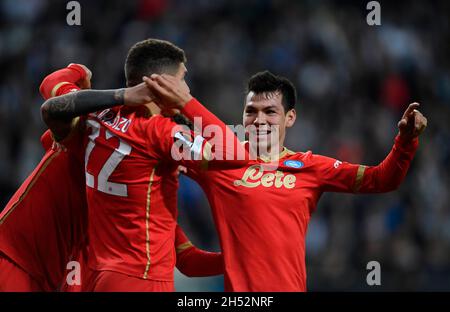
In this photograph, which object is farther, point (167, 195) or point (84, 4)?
point (84, 4)

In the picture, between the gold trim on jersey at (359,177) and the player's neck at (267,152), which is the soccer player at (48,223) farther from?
the gold trim on jersey at (359,177)

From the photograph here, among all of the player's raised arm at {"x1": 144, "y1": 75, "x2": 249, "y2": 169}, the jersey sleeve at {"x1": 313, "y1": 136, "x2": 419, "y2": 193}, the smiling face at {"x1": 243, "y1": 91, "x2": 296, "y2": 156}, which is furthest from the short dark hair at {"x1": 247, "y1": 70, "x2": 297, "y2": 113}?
the player's raised arm at {"x1": 144, "y1": 75, "x2": 249, "y2": 169}

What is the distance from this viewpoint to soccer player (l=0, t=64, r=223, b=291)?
Result: 4.42m

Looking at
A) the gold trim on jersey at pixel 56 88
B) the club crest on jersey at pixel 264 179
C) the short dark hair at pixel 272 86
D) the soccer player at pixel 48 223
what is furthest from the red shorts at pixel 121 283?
the short dark hair at pixel 272 86

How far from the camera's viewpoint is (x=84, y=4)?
448 inches

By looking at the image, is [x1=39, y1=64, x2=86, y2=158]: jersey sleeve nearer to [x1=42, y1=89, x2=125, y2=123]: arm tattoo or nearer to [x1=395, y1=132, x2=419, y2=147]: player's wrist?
[x1=42, y1=89, x2=125, y2=123]: arm tattoo

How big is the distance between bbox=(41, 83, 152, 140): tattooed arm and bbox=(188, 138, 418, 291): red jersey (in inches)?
29.6

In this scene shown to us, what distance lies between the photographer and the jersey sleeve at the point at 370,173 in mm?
4434

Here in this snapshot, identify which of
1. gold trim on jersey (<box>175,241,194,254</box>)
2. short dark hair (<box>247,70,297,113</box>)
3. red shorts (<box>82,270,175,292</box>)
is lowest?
red shorts (<box>82,270,175,292</box>)

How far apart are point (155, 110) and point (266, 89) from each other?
33.9 inches

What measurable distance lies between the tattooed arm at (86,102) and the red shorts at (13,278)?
80cm

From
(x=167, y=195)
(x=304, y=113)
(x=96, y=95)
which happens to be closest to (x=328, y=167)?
(x=167, y=195)

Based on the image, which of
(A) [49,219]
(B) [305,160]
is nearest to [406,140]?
(B) [305,160]

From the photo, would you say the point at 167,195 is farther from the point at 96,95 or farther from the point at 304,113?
the point at 304,113
